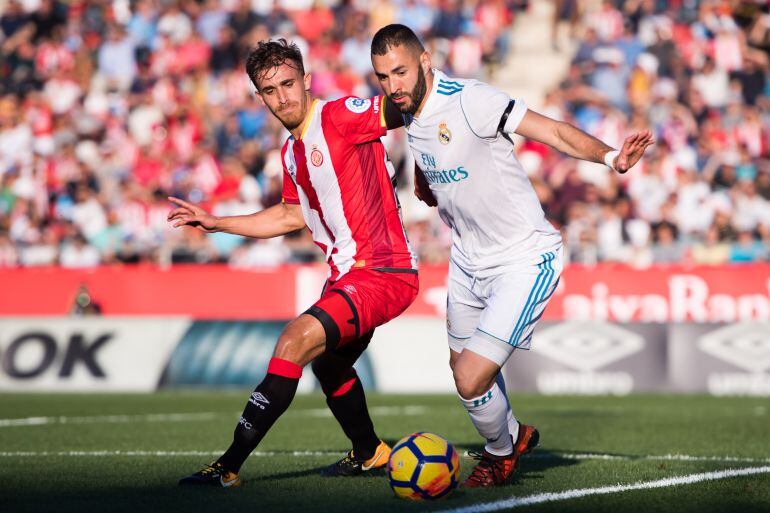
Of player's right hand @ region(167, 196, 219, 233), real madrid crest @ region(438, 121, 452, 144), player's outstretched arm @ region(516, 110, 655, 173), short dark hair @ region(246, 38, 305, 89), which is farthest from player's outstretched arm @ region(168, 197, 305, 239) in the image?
player's outstretched arm @ region(516, 110, 655, 173)

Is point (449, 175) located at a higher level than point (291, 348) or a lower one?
higher

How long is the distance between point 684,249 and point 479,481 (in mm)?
11520

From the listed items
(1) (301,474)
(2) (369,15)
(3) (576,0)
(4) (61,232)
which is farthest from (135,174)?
(1) (301,474)

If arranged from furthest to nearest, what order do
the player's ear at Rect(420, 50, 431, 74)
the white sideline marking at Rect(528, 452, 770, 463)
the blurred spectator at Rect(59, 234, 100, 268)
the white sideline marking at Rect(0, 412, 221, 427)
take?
1. the blurred spectator at Rect(59, 234, 100, 268)
2. the white sideline marking at Rect(0, 412, 221, 427)
3. the white sideline marking at Rect(528, 452, 770, 463)
4. the player's ear at Rect(420, 50, 431, 74)

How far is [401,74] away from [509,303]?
55.4 inches

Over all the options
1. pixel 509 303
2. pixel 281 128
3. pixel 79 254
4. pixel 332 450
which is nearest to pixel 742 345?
pixel 332 450

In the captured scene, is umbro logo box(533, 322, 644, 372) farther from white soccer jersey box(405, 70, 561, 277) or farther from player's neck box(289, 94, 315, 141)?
player's neck box(289, 94, 315, 141)

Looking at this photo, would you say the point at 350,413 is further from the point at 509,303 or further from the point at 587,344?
the point at 587,344

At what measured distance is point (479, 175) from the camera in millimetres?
7098

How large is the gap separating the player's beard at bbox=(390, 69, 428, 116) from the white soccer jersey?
54 mm

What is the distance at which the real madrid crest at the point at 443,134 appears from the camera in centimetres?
705

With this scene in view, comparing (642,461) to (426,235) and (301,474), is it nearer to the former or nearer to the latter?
(301,474)

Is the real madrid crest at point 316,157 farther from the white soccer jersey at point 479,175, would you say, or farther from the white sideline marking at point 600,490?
the white sideline marking at point 600,490

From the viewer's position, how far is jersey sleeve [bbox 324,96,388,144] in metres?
7.39
